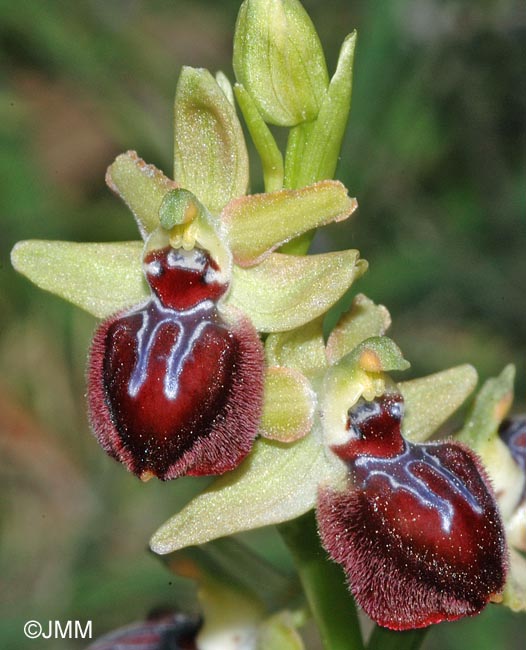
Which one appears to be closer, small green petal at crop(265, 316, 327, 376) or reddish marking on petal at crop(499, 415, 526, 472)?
small green petal at crop(265, 316, 327, 376)

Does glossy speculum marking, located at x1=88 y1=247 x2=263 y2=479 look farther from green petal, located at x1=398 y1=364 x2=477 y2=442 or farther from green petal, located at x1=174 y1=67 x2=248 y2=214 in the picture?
green petal, located at x1=398 y1=364 x2=477 y2=442

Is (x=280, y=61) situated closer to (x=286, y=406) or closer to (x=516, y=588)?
(x=286, y=406)

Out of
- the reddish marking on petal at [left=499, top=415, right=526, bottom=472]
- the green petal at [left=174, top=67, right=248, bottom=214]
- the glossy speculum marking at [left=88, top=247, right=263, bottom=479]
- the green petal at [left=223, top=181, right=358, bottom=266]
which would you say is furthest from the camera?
the reddish marking on petal at [left=499, top=415, right=526, bottom=472]

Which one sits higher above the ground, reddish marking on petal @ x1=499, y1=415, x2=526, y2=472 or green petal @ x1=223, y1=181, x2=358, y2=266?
green petal @ x1=223, y1=181, x2=358, y2=266

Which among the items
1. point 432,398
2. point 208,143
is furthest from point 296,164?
point 432,398

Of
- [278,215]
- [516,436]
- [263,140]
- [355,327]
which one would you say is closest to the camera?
[278,215]

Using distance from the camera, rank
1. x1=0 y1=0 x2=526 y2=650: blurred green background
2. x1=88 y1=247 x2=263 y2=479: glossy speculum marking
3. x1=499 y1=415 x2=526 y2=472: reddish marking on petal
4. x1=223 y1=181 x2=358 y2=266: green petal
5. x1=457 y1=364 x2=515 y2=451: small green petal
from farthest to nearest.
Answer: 1. x1=0 y1=0 x2=526 y2=650: blurred green background
2. x1=499 y1=415 x2=526 y2=472: reddish marking on petal
3. x1=457 y1=364 x2=515 y2=451: small green petal
4. x1=223 y1=181 x2=358 y2=266: green petal
5. x1=88 y1=247 x2=263 y2=479: glossy speculum marking

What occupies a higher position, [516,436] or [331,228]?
[516,436]

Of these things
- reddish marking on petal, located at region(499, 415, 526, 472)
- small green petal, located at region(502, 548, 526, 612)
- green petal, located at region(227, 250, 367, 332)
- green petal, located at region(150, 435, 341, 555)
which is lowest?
small green petal, located at region(502, 548, 526, 612)

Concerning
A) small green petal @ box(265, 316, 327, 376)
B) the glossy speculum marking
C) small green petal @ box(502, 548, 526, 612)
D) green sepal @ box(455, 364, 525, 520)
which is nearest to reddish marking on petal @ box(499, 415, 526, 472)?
green sepal @ box(455, 364, 525, 520)
